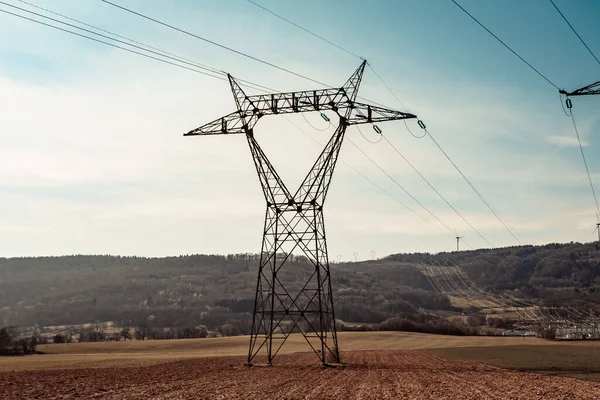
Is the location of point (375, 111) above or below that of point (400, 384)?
above

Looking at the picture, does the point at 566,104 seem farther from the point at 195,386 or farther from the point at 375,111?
the point at 195,386

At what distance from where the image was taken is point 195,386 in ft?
137

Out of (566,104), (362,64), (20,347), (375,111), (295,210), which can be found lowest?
(20,347)

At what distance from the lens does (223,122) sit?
55.7 m

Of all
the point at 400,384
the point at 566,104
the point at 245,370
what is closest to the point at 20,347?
the point at 245,370

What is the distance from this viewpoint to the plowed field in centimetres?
3569

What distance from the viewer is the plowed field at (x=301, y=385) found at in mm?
35688

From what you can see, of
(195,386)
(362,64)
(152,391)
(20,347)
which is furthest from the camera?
(20,347)

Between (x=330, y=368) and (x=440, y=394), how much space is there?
20.4 meters

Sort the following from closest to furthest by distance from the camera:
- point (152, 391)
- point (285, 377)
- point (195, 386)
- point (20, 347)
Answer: point (152, 391), point (195, 386), point (285, 377), point (20, 347)

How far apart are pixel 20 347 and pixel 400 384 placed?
9635 centimetres

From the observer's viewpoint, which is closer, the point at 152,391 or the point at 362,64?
the point at 152,391

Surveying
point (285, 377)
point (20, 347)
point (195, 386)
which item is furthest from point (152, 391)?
point (20, 347)

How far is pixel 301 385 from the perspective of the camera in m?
40.6
